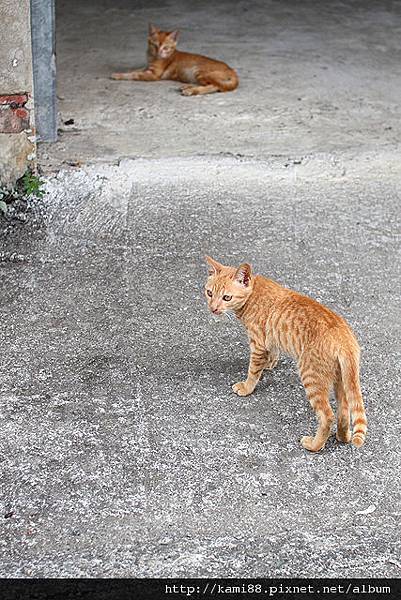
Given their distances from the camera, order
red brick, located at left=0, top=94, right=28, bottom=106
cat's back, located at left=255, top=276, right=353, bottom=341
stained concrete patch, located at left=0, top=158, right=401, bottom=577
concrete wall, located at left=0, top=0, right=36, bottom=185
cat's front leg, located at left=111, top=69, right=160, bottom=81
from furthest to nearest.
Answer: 1. cat's front leg, located at left=111, top=69, right=160, bottom=81
2. red brick, located at left=0, top=94, right=28, bottom=106
3. concrete wall, located at left=0, top=0, right=36, bottom=185
4. cat's back, located at left=255, top=276, right=353, bottom=341
5. stained concrete patch, located at left=0, top=158, right=401, bottom=577

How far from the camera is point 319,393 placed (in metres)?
3.21

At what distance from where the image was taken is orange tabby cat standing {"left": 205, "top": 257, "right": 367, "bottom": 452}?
10.4ft

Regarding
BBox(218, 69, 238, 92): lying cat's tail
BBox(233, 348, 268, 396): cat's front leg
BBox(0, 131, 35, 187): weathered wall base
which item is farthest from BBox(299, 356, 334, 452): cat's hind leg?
BBox(218, 69, 238, 92): lying cat's tail

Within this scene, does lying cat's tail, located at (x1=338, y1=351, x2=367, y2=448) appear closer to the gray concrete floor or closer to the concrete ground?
the concrete ground

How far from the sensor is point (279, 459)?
10.6 ft

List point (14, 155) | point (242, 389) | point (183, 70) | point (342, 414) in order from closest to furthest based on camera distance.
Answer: point (342, 414) → point (242, 389) → point (14, 155) → point (183, 70)

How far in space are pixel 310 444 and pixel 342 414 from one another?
0.15 m

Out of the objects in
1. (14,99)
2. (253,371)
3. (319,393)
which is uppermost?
(14,99)

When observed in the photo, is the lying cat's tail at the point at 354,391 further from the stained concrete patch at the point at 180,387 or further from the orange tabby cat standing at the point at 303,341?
the stained concrete patch at the point at 180,387

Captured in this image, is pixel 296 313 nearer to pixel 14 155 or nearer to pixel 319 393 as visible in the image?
pixel 319 393

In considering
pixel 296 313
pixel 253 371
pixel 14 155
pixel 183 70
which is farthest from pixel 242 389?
pixel 183 70

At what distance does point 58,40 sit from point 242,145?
8.83 ft

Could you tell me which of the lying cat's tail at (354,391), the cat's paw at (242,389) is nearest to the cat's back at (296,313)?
the lying cat's tail at (354,391)

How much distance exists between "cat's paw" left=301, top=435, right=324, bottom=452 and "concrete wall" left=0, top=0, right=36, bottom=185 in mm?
2454
